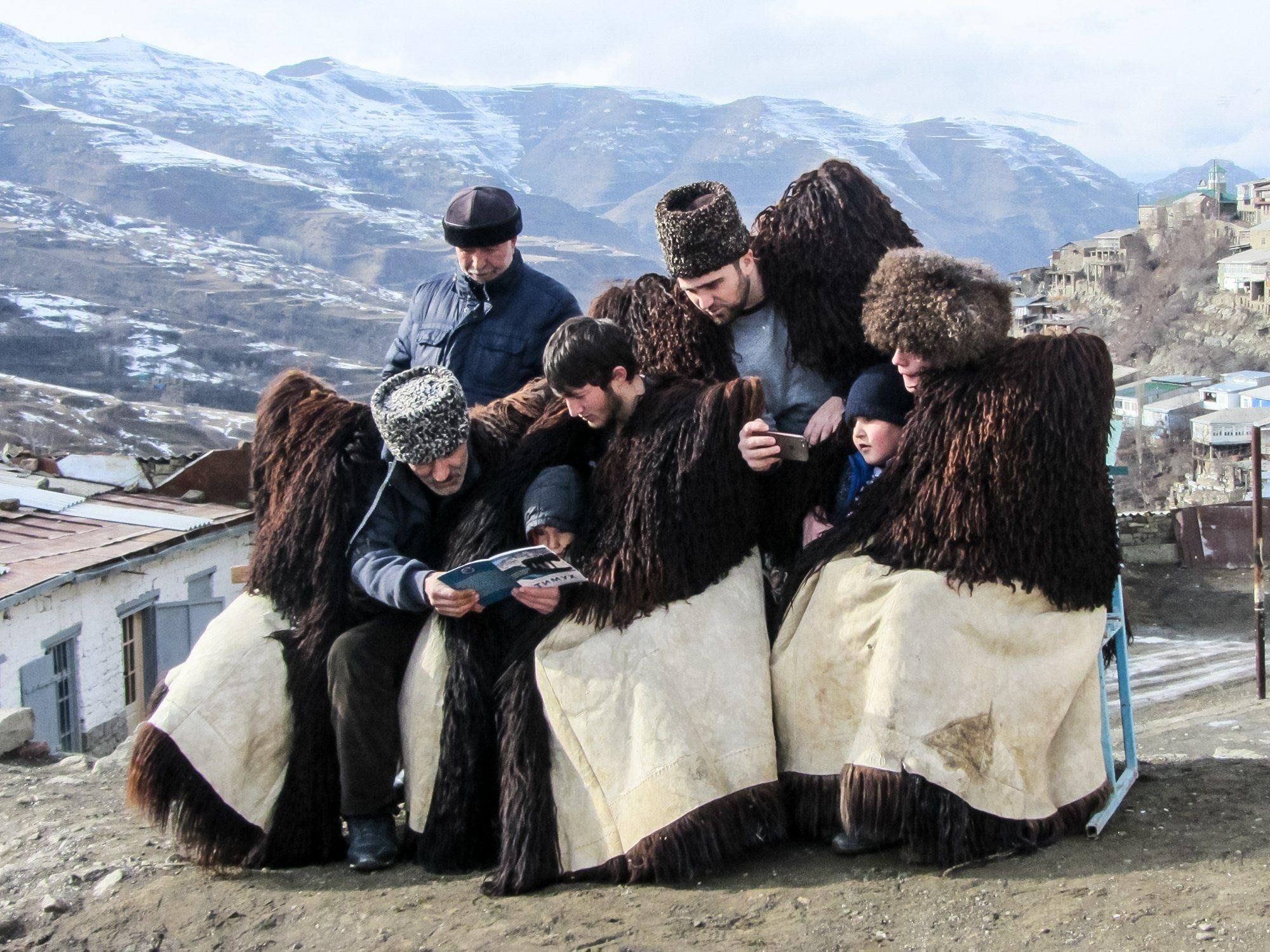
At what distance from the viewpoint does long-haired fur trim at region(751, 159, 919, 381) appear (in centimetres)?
376

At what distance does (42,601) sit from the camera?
13.4 m

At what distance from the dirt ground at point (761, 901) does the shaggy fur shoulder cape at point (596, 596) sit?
0.15 meters

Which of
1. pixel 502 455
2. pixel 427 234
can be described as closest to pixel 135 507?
pixel 502 455

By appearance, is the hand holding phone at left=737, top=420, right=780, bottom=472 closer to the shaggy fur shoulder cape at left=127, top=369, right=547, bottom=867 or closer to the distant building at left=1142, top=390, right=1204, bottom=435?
the shaggy fur shoulder cape at left=127, top=369, right=547, bottom=867

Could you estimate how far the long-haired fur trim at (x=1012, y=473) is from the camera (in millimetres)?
3301

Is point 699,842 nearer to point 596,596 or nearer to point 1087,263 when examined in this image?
point 596,596

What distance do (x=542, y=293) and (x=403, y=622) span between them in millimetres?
1178

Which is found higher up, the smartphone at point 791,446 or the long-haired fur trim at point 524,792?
the smartphone at point 791,446

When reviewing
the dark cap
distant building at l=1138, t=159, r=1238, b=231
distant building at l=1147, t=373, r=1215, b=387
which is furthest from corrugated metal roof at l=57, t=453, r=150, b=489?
distant building at l=1138, t=159, r=1238, b=231

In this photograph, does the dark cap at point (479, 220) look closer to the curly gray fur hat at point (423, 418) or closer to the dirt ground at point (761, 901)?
the curly gray fur hat at point (423, 418)

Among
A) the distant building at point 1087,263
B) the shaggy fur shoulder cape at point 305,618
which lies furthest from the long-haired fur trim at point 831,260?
the distant building at point 1087,263

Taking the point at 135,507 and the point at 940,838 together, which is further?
the point at 135,507

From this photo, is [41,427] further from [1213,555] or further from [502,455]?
[502,455]

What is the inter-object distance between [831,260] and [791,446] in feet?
2.38
